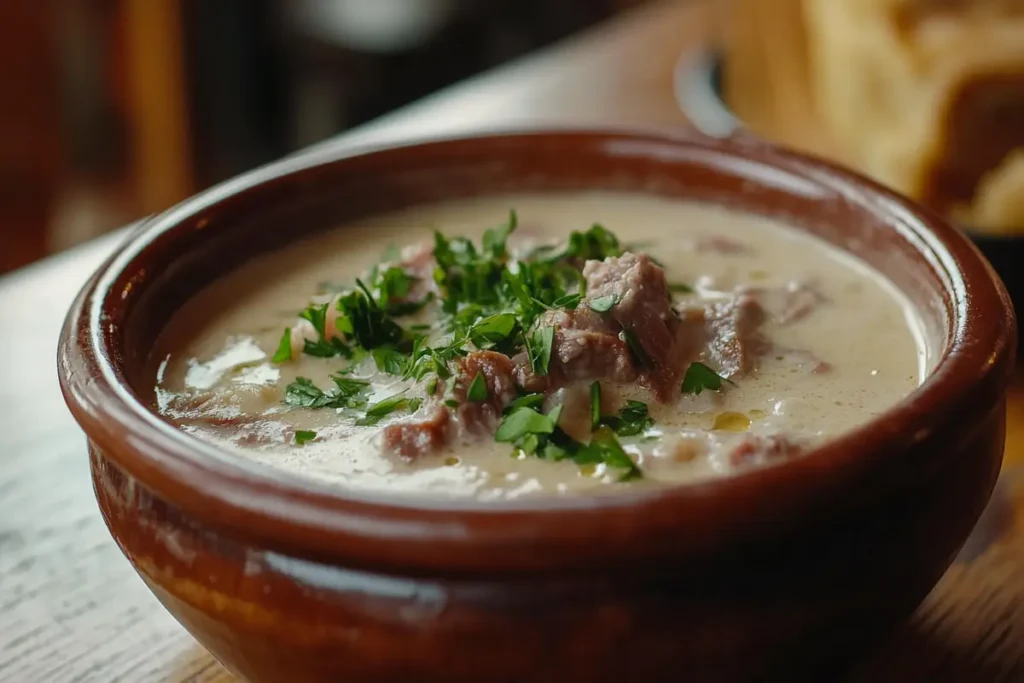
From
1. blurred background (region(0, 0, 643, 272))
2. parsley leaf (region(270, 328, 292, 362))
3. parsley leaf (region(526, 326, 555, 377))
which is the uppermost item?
parsley leaf (region(526, 326, 555, 377))

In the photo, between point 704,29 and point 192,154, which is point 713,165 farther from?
point 192,154

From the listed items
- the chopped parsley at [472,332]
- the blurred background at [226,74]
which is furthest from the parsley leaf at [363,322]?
the blurred background at [226,74]

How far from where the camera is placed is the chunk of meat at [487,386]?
52.2 inches

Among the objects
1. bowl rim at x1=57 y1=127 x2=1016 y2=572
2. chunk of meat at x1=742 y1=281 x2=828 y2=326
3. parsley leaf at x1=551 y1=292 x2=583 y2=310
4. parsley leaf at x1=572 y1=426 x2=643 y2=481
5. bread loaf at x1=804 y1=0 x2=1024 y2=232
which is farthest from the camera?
bread loaf at x1=804 y1=0 x2=1024 y2=232

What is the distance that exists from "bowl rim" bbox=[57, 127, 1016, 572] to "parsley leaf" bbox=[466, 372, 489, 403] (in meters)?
0.30

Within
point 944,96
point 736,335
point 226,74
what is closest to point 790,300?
point 736,335

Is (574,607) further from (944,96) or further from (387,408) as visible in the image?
(944,96)

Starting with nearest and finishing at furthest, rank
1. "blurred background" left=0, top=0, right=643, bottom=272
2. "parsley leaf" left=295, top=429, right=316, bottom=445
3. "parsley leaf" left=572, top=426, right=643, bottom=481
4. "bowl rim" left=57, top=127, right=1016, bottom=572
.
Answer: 1. "bowl rim" left=57, top=127, right=1016, bottom=572
2. "parsley leaf" left=572, top=426, right=643, bottom=481
3. "parsley leaf" left=295, top=429, right=316, bottom=445
4. "blurred background" left=0, top=0, right=643, bottom=272

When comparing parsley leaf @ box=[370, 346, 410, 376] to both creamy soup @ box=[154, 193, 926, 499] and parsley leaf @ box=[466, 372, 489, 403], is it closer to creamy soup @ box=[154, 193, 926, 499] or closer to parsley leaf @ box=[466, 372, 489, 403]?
creamy soup @ box=[154, 193, 926, 499]

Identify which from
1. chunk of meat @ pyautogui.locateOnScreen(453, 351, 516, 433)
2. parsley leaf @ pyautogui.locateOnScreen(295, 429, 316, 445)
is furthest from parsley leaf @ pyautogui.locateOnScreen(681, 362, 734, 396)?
parsley leaf @ pyautogui.locateOnScreen(295, 429, 316, 445)

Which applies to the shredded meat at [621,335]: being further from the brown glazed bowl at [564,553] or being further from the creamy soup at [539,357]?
the brown glazed bowl at [564,553]

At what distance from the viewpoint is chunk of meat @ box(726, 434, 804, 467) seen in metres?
1.27

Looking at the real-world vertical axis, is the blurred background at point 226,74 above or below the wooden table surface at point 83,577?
below

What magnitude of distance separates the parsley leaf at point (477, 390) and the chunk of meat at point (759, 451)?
272 mm
